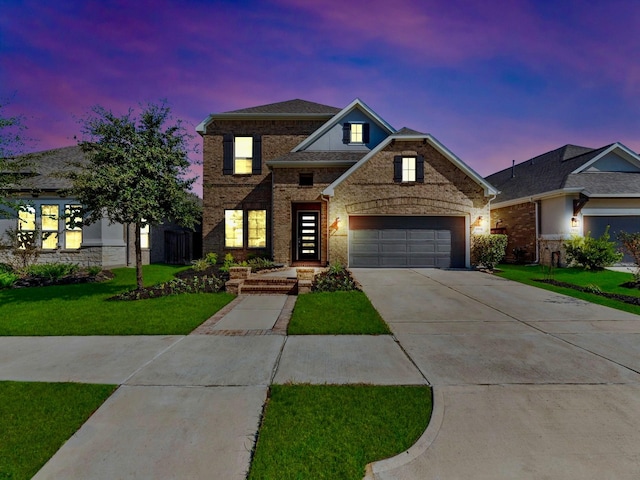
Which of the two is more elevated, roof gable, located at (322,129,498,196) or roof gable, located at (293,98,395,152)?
roof gable, located at (293,98,395,152)

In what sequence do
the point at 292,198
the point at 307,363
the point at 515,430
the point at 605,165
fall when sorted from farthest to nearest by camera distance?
the point at 605,165 < the point at 292,198 < the point at 307,363 < the point at 515,430

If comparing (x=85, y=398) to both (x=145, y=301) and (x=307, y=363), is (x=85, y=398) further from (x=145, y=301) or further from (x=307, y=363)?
(x=145, y=301)

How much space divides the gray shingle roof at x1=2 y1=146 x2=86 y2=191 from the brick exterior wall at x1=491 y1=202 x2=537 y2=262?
2404cm

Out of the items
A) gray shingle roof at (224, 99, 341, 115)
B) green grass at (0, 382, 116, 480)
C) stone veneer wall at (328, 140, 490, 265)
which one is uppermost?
gray shingle roof at (224, 99, 341, 115)

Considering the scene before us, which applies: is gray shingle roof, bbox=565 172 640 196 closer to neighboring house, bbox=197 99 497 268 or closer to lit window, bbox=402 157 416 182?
neighboring house, bbox=197 99 497 268

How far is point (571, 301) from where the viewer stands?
825 centimetres

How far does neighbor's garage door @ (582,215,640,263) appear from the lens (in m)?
15.3

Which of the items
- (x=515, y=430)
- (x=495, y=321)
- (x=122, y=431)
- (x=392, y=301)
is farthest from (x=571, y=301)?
(x=122, y=431)

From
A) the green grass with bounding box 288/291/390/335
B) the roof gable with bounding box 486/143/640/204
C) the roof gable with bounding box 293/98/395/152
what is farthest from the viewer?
the roof gable with bounding box 293/98/395/152

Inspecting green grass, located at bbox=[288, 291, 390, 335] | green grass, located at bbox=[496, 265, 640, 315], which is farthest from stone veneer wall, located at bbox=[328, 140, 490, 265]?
green grass, located at bbox=[288, 291, 390, 335]

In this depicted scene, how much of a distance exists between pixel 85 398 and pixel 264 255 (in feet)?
41.2

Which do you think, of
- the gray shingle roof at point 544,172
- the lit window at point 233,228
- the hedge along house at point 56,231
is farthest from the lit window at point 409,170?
the hedge along house at point 56,231

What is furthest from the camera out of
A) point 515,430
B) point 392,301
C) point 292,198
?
point 292,198

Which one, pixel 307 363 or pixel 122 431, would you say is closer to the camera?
pixel 122 431
